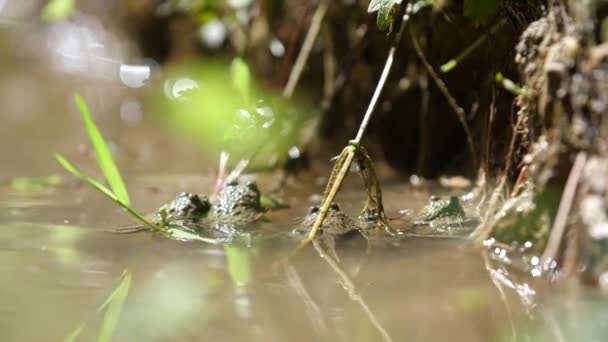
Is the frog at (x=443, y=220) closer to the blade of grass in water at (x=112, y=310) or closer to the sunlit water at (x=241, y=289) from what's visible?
the sunlit water at (x=241, y=289)

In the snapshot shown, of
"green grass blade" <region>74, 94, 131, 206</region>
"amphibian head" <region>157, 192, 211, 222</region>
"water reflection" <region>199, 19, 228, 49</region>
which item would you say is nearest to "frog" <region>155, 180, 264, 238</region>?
"amphibian head" <region>157, 192, 211, 222</region>

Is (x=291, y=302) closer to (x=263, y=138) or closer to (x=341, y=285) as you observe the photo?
(x=341, y=285)

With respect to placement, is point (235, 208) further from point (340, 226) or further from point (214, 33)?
point (214, 33)

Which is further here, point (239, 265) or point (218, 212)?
point (218, 212)

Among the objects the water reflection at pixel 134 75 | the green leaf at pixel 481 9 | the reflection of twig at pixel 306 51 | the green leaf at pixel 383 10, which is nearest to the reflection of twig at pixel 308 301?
the green leaf at pixel 383 10

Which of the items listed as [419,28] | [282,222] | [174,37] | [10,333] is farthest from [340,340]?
[174,37]

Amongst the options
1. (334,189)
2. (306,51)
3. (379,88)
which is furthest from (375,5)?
(306,51)
